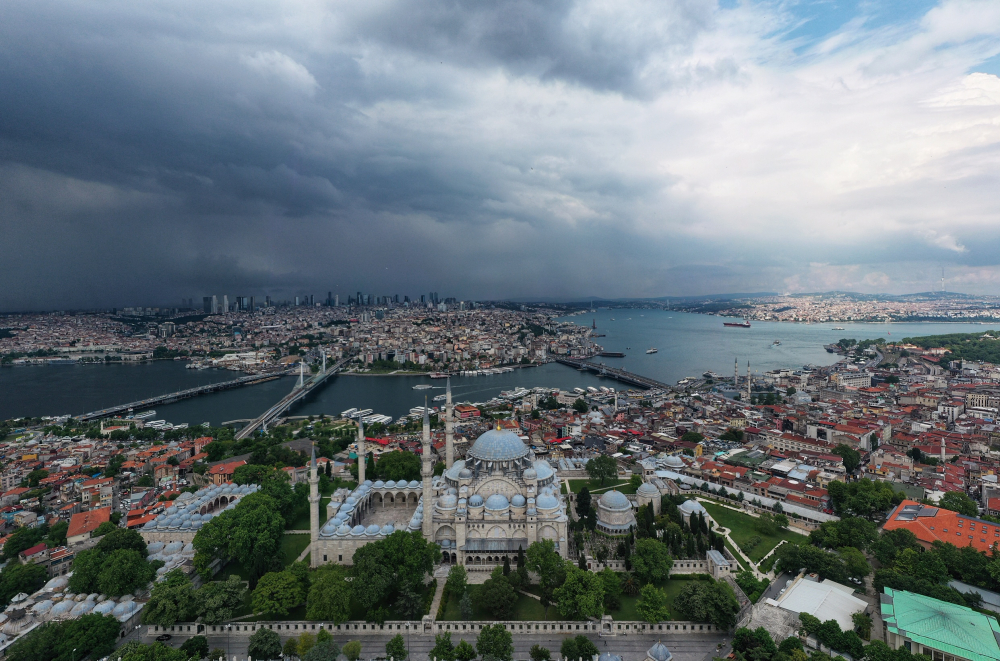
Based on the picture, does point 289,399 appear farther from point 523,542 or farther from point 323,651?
point 323,651

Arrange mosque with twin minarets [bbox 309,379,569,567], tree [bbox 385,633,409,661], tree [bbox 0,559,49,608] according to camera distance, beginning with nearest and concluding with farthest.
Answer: tree [bbox 385,633,409,661]
tree [bbox 0,559,49,608]
mosque with twin minarets [bbox 309,379,569,567]

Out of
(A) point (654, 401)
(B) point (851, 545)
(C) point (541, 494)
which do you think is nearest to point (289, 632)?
(C) point (541, 494)

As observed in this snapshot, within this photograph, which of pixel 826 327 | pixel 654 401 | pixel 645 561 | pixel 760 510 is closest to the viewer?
pixel 645 561

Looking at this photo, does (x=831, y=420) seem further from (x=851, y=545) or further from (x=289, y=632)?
(x=289, y=632)

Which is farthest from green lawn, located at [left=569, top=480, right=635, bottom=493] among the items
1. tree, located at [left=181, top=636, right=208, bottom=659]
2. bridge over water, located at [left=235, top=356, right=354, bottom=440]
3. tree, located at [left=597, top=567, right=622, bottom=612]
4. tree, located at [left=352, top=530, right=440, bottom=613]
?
bridge over water, located at [left=235, top=356, right=354, bottom=440]

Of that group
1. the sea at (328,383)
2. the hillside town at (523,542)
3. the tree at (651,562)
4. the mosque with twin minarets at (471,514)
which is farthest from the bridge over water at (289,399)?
the tree at (651,562)

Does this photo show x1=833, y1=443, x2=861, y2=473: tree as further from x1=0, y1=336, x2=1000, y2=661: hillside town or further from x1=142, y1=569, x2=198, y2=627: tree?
x1=142, y1=569, x2=198, y2=627: tree
